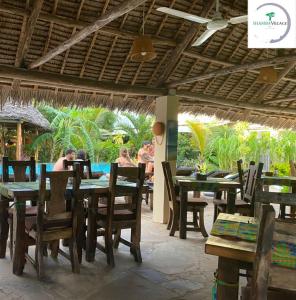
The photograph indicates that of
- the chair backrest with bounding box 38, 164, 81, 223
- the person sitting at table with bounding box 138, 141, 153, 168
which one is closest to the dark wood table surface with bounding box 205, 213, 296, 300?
the chair backrest with bounding box 38, 164, 81, 223

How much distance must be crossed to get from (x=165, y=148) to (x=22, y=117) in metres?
6.55

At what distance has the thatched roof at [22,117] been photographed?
11.6 metres

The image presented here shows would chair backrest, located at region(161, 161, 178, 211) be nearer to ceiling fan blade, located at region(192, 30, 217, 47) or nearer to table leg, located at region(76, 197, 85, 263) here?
table leg, located at region(76, 197, 85, 263)

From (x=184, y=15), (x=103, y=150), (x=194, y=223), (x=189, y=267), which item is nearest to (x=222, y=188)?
(x=194, y=223)

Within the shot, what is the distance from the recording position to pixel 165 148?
6.78 m

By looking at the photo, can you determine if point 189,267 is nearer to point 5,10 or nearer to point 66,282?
point 66,282

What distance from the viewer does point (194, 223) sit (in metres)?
5.88

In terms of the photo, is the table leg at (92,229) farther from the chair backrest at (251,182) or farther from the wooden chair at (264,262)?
the wooden chair at (264,262)

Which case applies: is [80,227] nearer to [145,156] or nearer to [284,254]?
[284,254]

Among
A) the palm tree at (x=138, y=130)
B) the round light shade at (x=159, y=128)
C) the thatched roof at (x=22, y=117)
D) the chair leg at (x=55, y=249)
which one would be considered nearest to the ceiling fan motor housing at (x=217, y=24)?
the round light shade at (x=159, y=128)

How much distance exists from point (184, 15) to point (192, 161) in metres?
11.5

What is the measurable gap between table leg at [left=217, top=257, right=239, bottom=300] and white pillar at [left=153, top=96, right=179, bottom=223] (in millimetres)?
4830

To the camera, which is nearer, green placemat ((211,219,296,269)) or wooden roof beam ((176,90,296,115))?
green placemat ((211,219,296,269))

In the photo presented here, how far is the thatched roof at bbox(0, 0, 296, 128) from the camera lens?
5.23 meters
